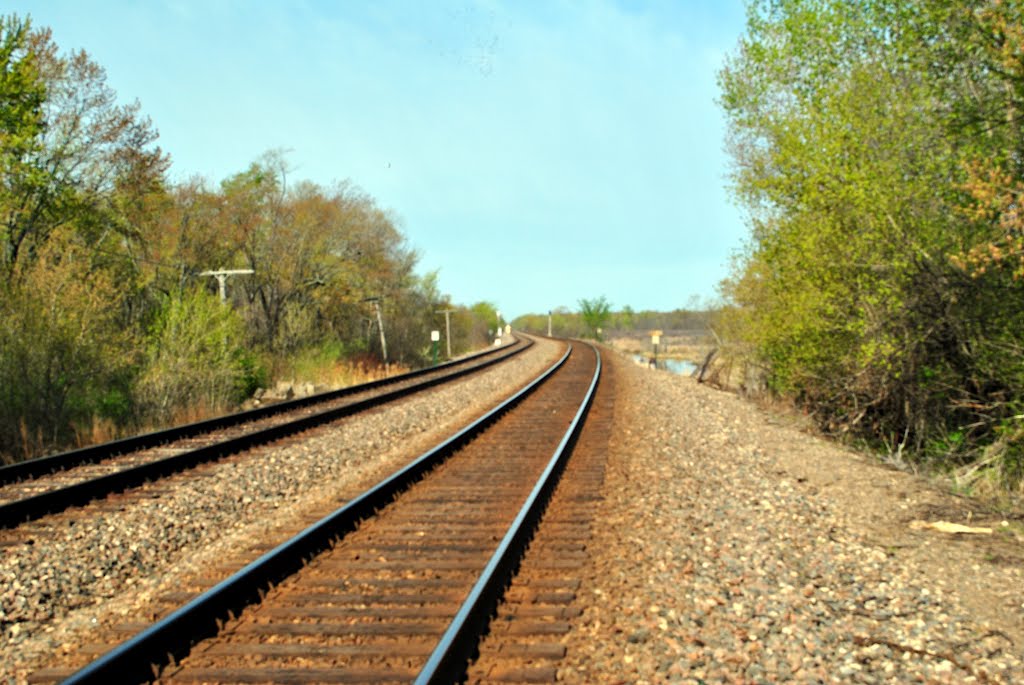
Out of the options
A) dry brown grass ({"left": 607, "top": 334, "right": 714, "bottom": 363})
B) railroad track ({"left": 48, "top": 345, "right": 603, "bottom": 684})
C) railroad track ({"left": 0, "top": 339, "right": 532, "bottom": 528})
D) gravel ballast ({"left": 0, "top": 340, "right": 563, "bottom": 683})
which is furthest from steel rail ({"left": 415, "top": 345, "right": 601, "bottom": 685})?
dry brown grass ({"left": 607, "top": 334, "right": 714, "bottom": 363})

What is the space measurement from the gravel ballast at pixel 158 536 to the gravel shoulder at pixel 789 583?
9.73 feet

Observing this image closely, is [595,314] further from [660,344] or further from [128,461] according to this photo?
[128,461]

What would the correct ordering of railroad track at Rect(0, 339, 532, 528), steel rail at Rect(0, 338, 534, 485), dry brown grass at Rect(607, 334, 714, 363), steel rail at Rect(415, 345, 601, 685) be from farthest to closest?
dry brown grass at Rect(607, 334, 714, 363) < steel rail at Rect(0, 338, 534, 485) < railroad track at Rect(0, 339, 532, 528) < steel rail at Rect(415, 345, 601, 685)

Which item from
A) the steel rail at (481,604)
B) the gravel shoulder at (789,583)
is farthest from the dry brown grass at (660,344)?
the steel rail at (481,604)

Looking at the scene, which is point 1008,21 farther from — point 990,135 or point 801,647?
point 801,647

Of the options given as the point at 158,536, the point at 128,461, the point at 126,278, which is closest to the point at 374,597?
the point at 158,536

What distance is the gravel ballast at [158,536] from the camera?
5250mm

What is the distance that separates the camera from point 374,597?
5328 millimetres

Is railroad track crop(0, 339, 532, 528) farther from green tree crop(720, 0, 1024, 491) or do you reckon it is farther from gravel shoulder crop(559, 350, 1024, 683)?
green tree crop(720, 0, 1024, 491)

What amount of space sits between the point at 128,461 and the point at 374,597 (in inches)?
249

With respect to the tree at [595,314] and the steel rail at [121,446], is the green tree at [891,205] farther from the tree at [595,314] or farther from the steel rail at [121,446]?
the tree at [595,314]

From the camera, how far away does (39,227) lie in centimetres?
1795

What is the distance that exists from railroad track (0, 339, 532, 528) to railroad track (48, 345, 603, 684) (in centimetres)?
296

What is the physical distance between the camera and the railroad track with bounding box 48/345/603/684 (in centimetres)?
421
